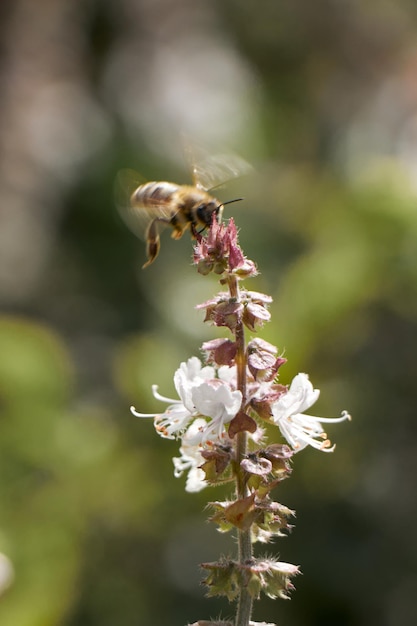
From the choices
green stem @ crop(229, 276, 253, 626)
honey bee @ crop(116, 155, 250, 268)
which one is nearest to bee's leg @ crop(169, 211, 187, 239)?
honey bee @ crop(116, 155, 250, 268)

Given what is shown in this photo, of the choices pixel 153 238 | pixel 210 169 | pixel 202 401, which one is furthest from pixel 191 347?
pixel 202 401

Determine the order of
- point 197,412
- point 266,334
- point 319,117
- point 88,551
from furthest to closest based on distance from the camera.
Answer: point 319,117
point 88,551
point 266,334
point 197,412

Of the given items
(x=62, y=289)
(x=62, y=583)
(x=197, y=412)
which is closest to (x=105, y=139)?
(x=62, y=289)

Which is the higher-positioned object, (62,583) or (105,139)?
(105,139)

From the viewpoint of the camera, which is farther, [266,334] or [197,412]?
[266,334]

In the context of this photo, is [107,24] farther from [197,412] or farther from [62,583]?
[197,412]

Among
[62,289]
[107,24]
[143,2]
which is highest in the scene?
[143,2]

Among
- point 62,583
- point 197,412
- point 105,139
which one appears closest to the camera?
point 197,412
